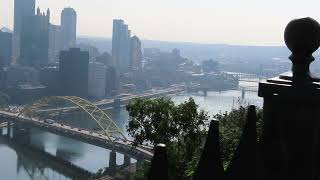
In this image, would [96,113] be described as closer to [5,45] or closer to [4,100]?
[4,100]

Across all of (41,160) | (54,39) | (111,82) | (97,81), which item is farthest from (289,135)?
(54,39)

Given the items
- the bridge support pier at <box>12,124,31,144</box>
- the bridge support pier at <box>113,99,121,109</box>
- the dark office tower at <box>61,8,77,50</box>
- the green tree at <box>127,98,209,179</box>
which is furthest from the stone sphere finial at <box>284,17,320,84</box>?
the dark office tower at <box>61,8,77,50</box>

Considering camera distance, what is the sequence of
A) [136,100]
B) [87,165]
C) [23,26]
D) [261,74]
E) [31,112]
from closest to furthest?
[136,100], [87,165], [31,112], [23,26], [261,74]

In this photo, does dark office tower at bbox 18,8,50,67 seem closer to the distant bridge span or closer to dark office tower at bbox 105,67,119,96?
dark office tower at bbox 105,67,119,96

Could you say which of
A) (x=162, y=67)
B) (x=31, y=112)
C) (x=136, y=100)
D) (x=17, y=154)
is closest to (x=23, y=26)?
(x=162, y=67)

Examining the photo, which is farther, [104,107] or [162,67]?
[162,67]

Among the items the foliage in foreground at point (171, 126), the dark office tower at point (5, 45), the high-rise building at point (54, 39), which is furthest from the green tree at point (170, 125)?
the high-rise building at point (54, 39)

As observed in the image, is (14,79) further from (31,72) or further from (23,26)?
(23,26)
